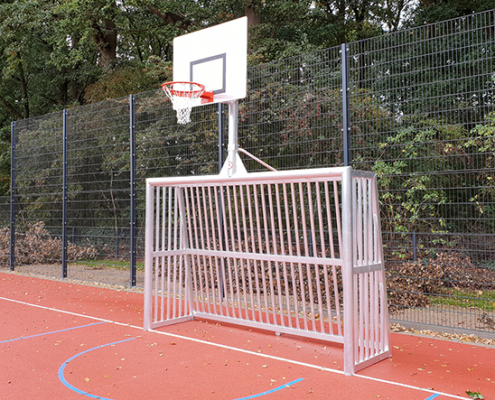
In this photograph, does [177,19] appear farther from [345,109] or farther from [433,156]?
[433,156]

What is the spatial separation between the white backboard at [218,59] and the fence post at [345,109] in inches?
48.0

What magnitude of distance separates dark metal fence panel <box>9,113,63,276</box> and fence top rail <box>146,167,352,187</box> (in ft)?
18.3

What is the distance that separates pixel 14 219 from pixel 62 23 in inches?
268

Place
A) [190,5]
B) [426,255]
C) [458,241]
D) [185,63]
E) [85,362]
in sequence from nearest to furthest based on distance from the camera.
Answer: [85,362], [458,241], [426,255], [185,63], [190,5]

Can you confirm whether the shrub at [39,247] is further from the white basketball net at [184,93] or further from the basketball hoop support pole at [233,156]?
the basketball hoop support pole at [233,156]

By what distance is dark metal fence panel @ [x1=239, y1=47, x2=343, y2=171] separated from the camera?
6355 mm

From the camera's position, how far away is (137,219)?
30.0ft

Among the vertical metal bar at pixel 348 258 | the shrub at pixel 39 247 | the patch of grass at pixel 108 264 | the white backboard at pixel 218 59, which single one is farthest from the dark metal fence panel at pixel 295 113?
the shrub at pixel 39 247

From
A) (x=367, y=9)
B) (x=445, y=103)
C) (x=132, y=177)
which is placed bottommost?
(x=132, y=177)

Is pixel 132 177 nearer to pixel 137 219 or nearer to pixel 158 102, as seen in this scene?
pixel 137 219

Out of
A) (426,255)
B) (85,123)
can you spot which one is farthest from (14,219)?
(426,255)

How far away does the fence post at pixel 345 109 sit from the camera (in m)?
6.11

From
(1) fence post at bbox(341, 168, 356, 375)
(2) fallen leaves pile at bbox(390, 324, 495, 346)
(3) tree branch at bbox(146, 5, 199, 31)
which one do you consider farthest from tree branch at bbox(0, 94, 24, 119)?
(1) fence post at bbox(341, 168, 356, 375)

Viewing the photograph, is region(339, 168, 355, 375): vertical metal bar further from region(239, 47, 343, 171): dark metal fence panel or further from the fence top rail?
region(239, 47, 343, 171): dark metal fence panel
